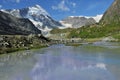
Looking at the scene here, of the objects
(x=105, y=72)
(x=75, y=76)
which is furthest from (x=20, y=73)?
(x=105, y=72)

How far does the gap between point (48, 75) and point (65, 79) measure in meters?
4.84

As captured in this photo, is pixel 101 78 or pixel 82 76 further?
pixel 82 76

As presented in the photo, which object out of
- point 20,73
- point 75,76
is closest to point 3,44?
point 20,73

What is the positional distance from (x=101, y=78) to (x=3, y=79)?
12.9m

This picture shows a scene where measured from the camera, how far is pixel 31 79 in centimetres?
4025

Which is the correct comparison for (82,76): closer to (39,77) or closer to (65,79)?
(65,79)

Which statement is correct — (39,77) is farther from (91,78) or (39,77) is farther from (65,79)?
(91,78)

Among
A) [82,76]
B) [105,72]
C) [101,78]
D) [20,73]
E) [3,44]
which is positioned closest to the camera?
[101,78]

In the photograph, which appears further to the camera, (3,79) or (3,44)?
(3,44)

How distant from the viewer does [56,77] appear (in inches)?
1597

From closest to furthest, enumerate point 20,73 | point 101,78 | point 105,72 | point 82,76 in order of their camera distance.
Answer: point 101,78 < point 82,76 < point 105,72 < point 20,73

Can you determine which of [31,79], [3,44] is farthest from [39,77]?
[3,44]

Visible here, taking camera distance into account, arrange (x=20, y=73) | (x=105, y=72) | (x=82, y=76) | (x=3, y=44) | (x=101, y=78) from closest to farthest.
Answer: (x=101, y=78), (x=82, y=76), (x=105, y=72), (x=20, y=73), (x=3, y=44)

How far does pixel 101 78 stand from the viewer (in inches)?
1499
